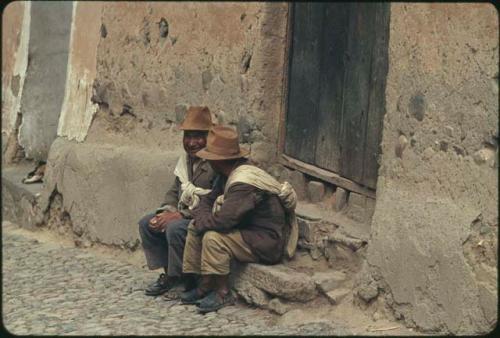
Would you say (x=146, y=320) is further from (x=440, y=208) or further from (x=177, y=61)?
(x=177, y=61)

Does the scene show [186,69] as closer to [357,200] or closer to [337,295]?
[357,200]

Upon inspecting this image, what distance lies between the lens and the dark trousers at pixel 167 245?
5.92 metres

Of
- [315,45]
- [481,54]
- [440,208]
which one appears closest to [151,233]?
[315,45]

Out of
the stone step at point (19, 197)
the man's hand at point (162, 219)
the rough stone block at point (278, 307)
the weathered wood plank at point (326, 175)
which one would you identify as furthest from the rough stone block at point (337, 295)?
the stone step at point (19, 197)

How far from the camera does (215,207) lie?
19.2ft

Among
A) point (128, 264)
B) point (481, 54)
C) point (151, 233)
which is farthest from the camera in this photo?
point (128, 264)

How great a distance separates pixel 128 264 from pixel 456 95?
3.19 m

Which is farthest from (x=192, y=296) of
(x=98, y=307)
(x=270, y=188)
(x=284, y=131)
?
(x=284, y=131)

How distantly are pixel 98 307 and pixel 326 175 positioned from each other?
1.62m

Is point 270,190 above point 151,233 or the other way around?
above

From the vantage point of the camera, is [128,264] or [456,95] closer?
[456,95]

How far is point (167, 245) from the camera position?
6.24 meters

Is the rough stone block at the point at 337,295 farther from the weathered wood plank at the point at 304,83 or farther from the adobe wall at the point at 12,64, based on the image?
the adobe wall at the point at 12,64

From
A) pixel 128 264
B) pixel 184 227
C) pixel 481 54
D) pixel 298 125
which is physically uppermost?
pixel 481 54
